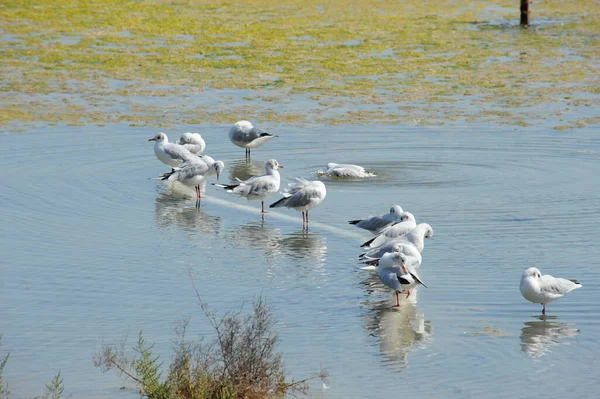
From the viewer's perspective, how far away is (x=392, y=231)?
44.2ft

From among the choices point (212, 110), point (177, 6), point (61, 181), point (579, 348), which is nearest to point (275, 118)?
point (212, 110)

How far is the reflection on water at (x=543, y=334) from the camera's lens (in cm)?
1026

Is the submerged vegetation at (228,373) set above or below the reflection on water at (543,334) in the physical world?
above

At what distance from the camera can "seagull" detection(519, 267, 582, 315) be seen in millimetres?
11141

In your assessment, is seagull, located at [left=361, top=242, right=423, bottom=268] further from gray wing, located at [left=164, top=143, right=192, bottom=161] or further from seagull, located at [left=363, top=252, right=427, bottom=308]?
gray wing, located at [left=164, top=143, right=192, bottom=161]

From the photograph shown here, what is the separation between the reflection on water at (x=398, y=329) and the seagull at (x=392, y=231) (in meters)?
1.50

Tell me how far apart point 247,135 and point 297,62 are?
10.0 meters

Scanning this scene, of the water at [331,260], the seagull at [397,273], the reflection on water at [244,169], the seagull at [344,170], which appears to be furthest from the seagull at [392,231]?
the reflection on water at [244,169]

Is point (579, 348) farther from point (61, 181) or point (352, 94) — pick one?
point (352, 94)

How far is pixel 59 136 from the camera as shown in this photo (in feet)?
70.7

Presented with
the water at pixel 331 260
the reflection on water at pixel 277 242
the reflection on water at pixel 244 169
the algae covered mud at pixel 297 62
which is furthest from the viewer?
the algae covered mud at pixel 297 62

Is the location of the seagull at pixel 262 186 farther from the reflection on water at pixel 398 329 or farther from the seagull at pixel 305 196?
the reflection on water at pixel 398 329

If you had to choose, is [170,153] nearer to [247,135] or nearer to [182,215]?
[247,135]

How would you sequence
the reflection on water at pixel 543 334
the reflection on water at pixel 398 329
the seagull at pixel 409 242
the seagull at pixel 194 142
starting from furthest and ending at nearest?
the seagull at pixel 194 142 < the seagull at pixel 409 242 < the reflection on water at pixel 543 334 < the reflection on water at pixel 398 329
